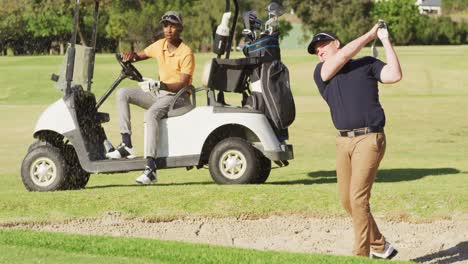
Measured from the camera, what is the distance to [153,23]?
81.4 m

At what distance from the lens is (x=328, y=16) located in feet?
438

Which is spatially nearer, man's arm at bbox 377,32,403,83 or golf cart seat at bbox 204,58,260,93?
man's arm at bbox 377,32,403,83

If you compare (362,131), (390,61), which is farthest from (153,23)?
(390,61)

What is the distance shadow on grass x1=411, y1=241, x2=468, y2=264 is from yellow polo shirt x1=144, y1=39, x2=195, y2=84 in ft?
13.4

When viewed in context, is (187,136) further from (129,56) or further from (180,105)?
(129,56)

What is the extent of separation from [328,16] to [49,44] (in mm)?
34738

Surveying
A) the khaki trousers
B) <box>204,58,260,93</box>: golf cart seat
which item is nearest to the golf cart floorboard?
<box>204,58,260,93</box>: golf cart seat

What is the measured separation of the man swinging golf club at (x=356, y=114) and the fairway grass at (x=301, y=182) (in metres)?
1.82

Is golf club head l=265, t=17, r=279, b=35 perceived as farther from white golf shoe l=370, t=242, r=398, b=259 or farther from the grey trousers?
white golf shoe l=370, t=242, r=398, b=259

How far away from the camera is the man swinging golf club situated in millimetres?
7949

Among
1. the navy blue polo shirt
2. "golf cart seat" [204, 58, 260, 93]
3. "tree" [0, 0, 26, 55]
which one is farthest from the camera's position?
"tree" [0, 0, 26, 55]

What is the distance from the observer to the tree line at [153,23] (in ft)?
326

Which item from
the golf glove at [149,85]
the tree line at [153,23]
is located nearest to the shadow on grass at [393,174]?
the golf glove at [149,85]

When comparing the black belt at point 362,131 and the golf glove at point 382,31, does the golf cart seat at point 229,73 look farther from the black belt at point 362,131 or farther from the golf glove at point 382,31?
the golf glove at point 382,31
